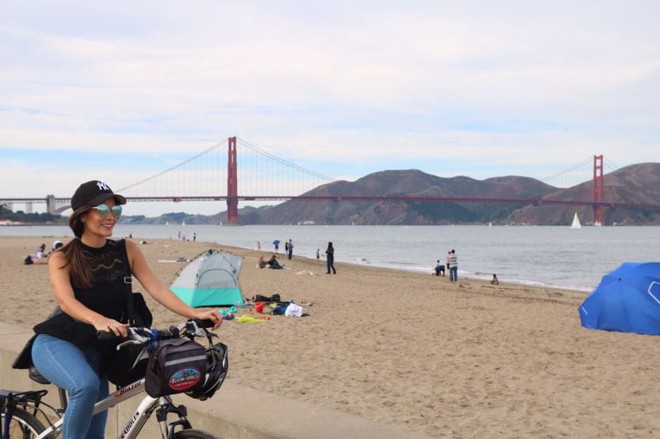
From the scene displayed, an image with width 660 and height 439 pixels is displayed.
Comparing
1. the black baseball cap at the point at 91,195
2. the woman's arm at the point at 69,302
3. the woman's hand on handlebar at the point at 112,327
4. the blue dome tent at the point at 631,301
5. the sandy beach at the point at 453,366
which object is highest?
the black baseball cap at the point at 91,195

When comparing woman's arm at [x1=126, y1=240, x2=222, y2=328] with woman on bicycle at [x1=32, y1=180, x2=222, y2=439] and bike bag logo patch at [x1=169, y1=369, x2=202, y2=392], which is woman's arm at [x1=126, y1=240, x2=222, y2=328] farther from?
bike bag logo patch at [x1=169, y1=369, x2=202, y2=392]

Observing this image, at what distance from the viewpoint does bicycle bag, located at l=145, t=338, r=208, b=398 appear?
8.65ft

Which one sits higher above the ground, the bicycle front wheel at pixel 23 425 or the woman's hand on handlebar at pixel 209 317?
the woman's hand on handlebar at pixel 209 317

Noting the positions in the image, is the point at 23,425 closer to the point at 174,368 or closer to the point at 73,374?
the point at 73,374

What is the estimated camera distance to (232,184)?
11862 cm

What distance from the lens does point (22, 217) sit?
184250mm

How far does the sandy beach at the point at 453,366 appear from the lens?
21.8 feet

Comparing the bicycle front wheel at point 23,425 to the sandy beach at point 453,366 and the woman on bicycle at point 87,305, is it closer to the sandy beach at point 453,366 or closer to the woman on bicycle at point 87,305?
the woman on bicycle at point 87,305

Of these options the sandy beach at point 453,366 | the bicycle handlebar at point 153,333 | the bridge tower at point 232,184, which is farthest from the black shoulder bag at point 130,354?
the bridge tower at point 232,184

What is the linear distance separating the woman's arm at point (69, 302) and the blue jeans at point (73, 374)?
0.16 metres

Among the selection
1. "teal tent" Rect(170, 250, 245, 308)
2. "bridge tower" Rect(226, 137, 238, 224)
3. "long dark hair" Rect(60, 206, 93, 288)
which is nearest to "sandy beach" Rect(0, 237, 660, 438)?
"teal tent" Rect(170, 250, 245, 308)

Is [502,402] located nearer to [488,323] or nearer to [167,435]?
[167,435]

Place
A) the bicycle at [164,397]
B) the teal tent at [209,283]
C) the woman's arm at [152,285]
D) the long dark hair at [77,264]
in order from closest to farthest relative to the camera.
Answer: the bicycle at [164,397] < the long dark hair at [77,264] < the woman's arm at [152,285] < the teal tent at [209,283]

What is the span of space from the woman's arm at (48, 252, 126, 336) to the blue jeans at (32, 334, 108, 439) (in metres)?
0.16
